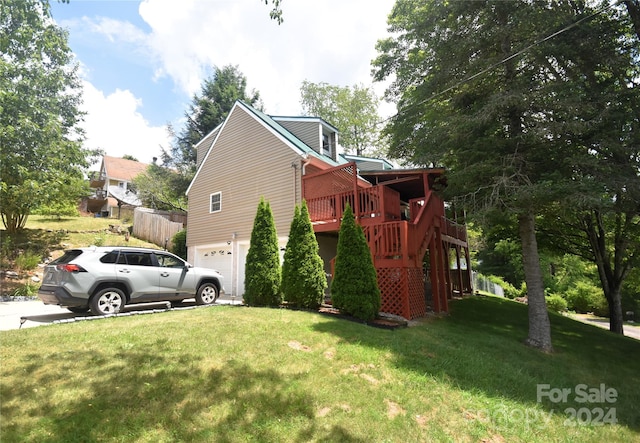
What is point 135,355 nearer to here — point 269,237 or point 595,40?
point 269,237

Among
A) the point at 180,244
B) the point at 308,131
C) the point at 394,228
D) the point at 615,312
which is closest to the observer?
the point at 394,228

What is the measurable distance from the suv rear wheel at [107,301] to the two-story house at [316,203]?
19.5 feet

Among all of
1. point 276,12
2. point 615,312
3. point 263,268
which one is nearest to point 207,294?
point 263,268

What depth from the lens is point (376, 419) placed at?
11.6 feet

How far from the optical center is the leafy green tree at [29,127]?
1166cm

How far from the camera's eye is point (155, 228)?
20438 mm

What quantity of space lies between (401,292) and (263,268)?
380 centimetres

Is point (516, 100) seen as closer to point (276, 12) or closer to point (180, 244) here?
point (276, 12)

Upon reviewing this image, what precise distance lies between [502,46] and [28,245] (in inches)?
818

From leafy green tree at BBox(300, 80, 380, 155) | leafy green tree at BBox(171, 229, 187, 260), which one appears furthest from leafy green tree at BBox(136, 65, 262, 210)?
leafy green tree at BBox(171, 229, 187, 260)

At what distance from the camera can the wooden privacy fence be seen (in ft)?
64.0

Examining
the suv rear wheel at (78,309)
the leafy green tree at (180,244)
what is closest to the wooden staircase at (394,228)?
the suv rear wheel at (78,309)

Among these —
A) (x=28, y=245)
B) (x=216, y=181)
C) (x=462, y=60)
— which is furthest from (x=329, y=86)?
(x=28, y=245)

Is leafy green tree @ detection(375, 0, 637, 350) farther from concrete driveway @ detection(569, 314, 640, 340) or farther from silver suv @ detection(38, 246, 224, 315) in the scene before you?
concrete driveway @ detection(569, 314, 640, 340)
